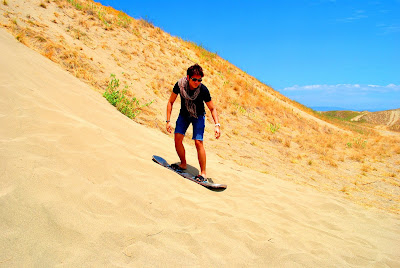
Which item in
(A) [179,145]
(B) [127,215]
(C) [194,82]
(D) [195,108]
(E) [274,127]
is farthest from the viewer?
(E) [274,127]

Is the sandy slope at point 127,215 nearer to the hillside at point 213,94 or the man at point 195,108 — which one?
the man at point 195,108

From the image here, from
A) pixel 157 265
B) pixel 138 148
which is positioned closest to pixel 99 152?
pixel 138 148

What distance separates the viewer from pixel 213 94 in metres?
13.7

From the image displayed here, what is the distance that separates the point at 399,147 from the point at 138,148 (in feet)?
53.0

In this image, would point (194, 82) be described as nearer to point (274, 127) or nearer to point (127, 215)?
Answer: point (127, 215)

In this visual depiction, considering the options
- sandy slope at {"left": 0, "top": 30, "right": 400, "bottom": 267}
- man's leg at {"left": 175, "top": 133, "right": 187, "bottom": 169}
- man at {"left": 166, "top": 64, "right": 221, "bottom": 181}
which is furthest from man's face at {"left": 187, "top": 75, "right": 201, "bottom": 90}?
sandy slope at {"left": 0, "top": 30, "right": 400, "bottom": 267}

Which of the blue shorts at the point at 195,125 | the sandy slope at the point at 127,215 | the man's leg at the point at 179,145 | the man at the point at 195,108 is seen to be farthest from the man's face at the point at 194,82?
the sandy slope at the point at 127,215

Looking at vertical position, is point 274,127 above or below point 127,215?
above

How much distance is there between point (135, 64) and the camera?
40.9ft

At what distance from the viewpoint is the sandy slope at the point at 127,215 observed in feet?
6.37

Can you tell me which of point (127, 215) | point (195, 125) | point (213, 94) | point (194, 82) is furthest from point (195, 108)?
point (213, 94)

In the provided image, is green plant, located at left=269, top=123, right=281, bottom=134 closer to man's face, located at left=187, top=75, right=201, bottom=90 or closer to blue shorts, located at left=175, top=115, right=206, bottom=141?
blue shorts, located at left=175, top=115, right=206, bottom=141

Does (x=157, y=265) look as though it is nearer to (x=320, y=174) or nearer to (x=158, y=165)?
(x=158, y=165)

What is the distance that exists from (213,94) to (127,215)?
1167 cm
